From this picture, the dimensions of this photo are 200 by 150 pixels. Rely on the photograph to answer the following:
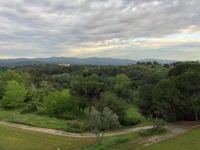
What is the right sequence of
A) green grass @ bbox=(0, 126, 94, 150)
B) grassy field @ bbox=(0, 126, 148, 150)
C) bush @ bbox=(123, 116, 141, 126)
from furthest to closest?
bush @ bbox=(123, 116, 141, 126) → green grass @ bbox=(0, 126, 94, 150) → grassy field @ bbox=(0, 126, 148, 150)

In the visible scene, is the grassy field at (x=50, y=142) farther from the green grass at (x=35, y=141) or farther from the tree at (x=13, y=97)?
the tree at (x=13, y=97)

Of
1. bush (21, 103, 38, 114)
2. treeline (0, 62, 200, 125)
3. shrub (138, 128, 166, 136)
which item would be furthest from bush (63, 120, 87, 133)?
bush (21, 103, 38, 114)

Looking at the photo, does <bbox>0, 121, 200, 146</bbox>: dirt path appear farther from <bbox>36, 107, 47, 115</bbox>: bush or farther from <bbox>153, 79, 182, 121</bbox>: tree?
<bbox>36, 107, 47, 115</bbox>: bush

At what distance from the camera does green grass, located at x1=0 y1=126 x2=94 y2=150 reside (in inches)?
969

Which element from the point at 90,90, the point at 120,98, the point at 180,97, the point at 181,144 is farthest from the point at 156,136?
the point at 90,90

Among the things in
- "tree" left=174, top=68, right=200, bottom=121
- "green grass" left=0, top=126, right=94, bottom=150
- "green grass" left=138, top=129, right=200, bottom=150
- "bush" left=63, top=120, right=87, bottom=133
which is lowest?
"bush" left=63, top=120, right=87, bottom=133

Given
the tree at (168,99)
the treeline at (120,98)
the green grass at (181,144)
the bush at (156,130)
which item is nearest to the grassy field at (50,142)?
the bush at (156,130)

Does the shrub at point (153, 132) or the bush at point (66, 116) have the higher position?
the shrub at point (153, 132)

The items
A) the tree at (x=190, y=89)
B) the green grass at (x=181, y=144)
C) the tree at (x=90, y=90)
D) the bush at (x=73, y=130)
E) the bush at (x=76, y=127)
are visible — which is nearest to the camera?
the green grass at (x=181, y=144)

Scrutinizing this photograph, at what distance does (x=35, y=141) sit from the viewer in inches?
1072

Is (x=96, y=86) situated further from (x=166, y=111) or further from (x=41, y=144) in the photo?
(x=41, y=144)

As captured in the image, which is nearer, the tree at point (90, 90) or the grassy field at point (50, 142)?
the grassy field at point (50, 142)

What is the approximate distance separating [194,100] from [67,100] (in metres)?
27.7

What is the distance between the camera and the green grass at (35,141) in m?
24.6
